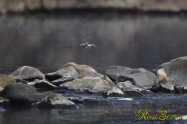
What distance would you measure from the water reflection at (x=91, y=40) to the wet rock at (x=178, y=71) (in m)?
3.19

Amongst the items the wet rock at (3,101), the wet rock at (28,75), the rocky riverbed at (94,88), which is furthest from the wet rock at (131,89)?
the wet rock at (3,101)

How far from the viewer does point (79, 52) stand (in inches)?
1006

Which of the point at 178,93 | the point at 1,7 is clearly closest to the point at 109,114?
the point at 178,93

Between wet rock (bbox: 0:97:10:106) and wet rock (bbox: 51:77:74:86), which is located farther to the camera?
wet rock (bbox: 51:77:74:86)

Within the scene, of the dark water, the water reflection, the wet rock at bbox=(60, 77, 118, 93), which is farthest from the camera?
the water reflection

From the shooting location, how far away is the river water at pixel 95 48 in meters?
13.4

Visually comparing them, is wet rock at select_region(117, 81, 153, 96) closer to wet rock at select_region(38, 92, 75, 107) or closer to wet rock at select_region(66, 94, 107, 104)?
wet rock at select_region(66, 94, 107, 104)

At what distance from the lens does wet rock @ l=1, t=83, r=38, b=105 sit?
14.1 metres

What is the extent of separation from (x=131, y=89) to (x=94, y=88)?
2.87 feet

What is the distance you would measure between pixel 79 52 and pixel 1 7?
992 inches

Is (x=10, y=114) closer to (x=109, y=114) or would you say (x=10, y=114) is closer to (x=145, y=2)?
(x=109, y=114)

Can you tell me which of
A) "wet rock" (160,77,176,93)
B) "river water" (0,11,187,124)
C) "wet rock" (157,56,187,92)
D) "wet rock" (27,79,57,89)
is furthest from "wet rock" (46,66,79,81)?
"wet rock" (157,56,187,92)

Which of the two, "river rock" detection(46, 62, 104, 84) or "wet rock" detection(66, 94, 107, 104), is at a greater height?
"river rock" detection(46, 62, 104, 84)

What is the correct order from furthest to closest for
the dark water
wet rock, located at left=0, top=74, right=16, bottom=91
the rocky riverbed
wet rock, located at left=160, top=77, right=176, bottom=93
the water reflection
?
the water reflection < wet rock, located at left=160, top=77, right=176, bottom=93 < wet rock, located at left=0, top=74, right=16, bottom=91 < the rocky riverbed < the dark water
